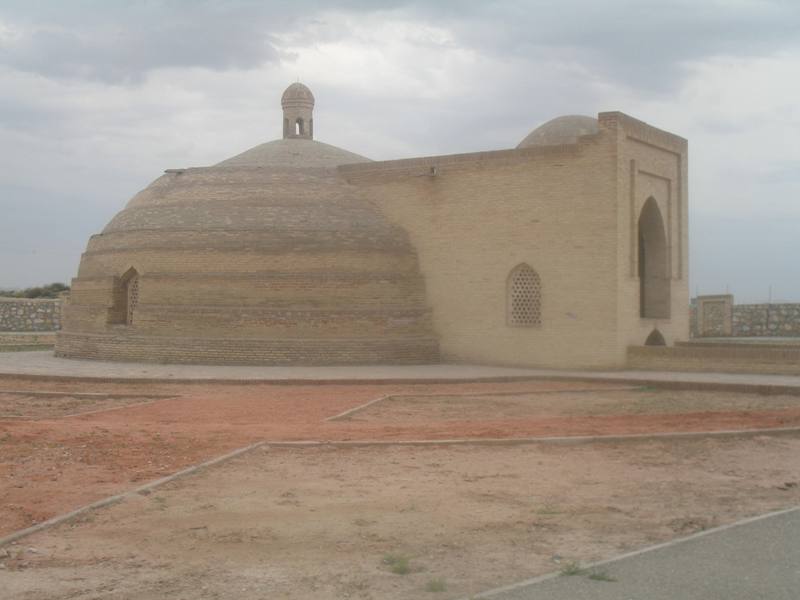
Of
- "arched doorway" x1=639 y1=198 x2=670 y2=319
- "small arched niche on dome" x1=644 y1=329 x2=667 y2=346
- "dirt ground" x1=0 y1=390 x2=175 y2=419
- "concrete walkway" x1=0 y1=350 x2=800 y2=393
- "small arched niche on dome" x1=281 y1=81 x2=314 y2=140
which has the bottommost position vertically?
"dirt ground" x1=0 y1=390 x2=175 y2=419

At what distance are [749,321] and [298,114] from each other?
1618 cm

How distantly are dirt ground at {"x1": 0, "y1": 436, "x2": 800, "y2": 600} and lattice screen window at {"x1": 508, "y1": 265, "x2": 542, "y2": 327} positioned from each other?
11157mm

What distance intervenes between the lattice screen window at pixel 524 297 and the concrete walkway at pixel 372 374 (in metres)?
1.24

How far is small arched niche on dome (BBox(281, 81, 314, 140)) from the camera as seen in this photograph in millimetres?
A: 28719

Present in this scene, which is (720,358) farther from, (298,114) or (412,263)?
(298,114)

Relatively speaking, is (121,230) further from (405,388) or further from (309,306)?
(405,388)

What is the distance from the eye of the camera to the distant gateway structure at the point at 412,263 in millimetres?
19891

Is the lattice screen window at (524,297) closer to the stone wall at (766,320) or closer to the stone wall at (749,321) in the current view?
the stone wall at (749,321)

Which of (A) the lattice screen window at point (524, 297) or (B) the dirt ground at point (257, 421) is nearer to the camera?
Result: (B) the dirt ground at point (257, 421)

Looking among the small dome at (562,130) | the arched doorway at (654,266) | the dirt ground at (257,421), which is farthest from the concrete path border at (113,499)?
the small dome at (562,130)

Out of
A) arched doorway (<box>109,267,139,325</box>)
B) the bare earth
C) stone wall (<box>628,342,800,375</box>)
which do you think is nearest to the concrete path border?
the bare earth

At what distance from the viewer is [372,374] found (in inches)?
726

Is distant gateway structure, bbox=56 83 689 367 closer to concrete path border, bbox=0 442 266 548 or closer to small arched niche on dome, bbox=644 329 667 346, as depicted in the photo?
small arched niche on dome, bbox=644 329 667 346

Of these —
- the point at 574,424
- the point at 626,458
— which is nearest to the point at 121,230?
the point at 574,424
